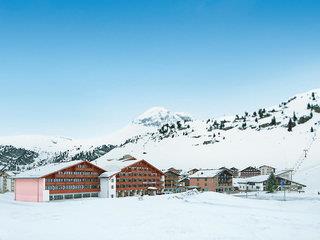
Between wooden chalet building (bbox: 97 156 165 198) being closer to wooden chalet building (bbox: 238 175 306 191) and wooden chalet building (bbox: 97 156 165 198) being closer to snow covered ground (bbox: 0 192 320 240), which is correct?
wooden chalet building (bbox: 238 175 306 191)

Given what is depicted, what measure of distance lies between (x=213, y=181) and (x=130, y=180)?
38121mm

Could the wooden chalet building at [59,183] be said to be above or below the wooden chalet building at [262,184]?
above

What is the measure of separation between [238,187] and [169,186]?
27116mm

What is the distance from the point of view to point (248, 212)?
61375 millimetres

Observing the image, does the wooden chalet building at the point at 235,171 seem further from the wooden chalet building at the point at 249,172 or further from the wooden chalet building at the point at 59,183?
the wooden chalet building at the point at 59,183

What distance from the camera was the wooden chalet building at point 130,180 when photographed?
4109 inches

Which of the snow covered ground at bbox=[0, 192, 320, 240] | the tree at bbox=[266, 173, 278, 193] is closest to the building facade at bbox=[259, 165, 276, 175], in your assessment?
the tree at bbox=[266, 173, 278, 193]

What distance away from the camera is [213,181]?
Answer: 13675 cm

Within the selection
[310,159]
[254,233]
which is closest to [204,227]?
[254,233]

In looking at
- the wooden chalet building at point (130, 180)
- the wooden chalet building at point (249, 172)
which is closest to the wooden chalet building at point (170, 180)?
the wooden chalet building at point (130, 180)

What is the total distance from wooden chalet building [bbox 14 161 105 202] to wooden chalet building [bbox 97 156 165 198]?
3.69m

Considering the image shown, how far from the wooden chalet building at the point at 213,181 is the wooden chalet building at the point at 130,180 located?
22.5 m

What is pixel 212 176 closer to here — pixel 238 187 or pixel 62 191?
pixel 238 187

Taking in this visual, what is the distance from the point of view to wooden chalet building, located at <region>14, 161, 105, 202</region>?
3524 inches
